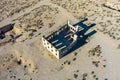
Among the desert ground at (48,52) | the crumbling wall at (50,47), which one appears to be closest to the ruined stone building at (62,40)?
the crumbling wall at (50,47)

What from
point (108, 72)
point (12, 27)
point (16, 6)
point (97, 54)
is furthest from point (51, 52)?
point (16, 6)

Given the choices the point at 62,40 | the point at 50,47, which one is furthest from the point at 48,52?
the point at 62,40

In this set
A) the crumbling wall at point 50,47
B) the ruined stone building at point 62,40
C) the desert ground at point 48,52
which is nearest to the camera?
the desert ground at point 48,52

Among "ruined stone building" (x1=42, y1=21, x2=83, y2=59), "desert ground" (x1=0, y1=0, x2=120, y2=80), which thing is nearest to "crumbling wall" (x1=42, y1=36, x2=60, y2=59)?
"ruined stone building" (x1=42, y1=21, x2=83, y2=59)

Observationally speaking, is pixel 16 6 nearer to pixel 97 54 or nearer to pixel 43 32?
pixel 43 32

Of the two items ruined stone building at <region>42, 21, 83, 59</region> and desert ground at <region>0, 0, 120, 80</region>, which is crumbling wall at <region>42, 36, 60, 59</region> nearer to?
ruined stone building at <region>42, 21, 83, 59</region>

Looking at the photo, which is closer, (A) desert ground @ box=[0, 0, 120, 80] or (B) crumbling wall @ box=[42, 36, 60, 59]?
(A) desert ground @ box=[0, 0, 120, 80]

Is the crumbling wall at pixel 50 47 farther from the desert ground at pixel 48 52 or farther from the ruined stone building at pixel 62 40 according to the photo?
the desert ground at pixel 48 52

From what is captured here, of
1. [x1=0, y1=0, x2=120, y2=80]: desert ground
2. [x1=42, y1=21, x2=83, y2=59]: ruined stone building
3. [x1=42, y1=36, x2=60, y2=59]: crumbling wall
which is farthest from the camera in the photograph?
[x1=42, y1=21, x2=83, y2=59]: ruined stone building
